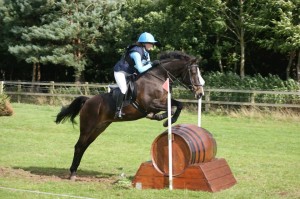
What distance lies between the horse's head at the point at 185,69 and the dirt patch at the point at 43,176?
85.6 inches

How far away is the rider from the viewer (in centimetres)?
904

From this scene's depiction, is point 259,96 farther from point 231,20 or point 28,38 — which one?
point 28,38

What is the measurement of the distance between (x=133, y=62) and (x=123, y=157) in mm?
3701

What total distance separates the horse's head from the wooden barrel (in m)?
0.70

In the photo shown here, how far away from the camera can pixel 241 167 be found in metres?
10.8

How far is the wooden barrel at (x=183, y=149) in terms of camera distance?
8.11 metres

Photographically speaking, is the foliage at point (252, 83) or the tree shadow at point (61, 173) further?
the foliage at point (252, 83)

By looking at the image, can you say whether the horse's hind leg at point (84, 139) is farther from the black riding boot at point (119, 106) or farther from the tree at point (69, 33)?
the tree at point (69, 33)

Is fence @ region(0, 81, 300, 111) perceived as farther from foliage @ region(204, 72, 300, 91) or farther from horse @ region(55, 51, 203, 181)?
horse @ region(55, 51, 203, 181)

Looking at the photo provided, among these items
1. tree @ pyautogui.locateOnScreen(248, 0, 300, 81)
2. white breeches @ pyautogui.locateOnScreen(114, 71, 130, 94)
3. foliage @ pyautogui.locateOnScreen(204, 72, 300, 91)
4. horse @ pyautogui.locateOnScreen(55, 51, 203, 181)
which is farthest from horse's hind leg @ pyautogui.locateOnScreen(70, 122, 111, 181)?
tree @ pyautogui.locateOnScreen(248, 0, 300, 81)

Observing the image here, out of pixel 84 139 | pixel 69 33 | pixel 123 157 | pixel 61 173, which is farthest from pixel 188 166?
pixel 69 33

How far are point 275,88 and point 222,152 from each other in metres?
10.5

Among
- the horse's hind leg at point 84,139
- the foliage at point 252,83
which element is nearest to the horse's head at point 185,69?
the horse's hind leg at point 84,139

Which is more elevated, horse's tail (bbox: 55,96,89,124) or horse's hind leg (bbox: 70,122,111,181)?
horse's tail (bbox: 55,96,89,124)
